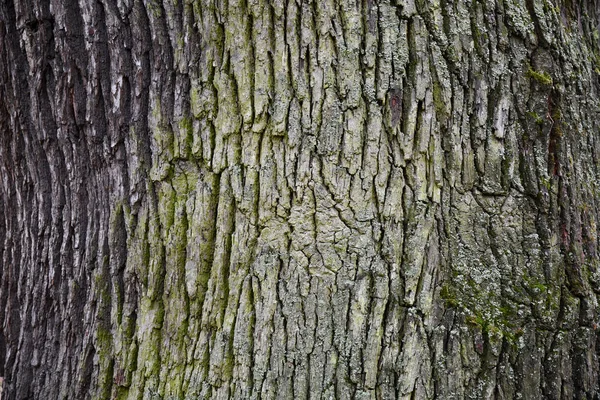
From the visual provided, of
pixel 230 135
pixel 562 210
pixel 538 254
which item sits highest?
pixel 230 135

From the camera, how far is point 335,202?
199 centimetres

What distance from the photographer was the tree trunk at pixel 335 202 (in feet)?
6.53

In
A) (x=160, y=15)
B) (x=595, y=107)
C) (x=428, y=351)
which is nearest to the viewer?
(x=428, y=351)

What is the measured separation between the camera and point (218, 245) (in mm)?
2051

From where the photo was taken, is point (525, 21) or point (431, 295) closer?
point (431, 295)

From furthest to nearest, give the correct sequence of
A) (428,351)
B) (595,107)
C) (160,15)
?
(595,107) < (160,15) < (428,351)

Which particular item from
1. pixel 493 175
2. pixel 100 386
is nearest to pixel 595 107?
pixel 493 175

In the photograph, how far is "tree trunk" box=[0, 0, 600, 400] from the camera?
199 centimetres

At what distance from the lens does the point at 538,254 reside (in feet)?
6.90

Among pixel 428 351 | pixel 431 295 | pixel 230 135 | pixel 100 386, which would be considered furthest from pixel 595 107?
pixel 100 386

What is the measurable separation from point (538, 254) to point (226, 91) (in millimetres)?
1327

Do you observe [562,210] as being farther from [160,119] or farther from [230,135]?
[160,119]

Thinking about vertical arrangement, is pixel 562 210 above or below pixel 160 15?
below

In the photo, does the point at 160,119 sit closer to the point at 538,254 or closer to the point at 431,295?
the point at 431,295
